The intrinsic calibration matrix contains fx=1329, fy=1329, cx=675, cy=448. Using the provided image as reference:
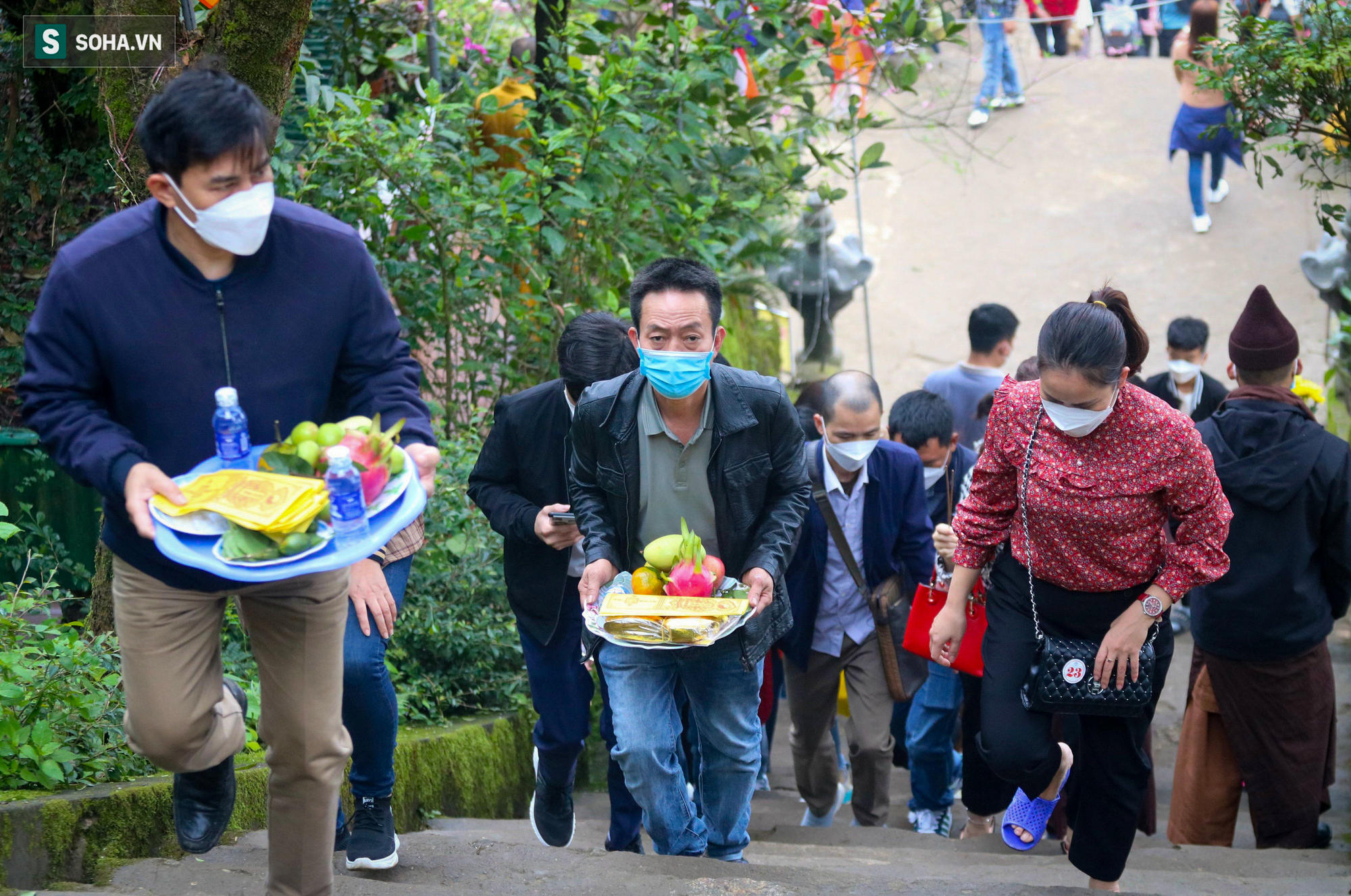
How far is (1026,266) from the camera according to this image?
1450 cm

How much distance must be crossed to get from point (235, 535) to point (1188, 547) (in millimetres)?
2617

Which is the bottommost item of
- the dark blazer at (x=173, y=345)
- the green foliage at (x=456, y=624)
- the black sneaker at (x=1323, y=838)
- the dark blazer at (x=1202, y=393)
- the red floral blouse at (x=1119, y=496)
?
the black sneaker at (x=1323, y=838)

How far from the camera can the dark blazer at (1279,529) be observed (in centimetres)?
480

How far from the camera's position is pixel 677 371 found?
383cm

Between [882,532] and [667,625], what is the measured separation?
1.86 m

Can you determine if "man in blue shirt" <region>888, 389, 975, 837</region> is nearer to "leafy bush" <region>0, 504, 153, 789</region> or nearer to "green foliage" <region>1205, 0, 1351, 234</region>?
"green foliage" <region>1205, 0, 1351, 234</region>

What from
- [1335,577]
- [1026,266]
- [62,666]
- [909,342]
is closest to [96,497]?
[62,666]

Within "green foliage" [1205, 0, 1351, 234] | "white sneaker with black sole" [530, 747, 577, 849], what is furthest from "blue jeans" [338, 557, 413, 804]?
"green foliage" [1205, 0, 1351, 234]

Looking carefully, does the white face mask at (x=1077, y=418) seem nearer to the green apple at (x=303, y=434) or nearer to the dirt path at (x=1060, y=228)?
the green apple at (x=303, y=434)

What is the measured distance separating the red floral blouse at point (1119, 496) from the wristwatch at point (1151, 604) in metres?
0.04

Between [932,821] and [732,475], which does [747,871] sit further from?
[932,821]

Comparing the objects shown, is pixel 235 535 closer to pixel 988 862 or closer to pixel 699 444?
pixel 699 444

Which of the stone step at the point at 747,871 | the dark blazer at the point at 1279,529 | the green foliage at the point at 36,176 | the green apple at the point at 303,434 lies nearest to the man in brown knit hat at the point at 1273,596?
the dark blazer at the point at 1279,529

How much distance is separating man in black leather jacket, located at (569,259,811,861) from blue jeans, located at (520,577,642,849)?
1.93ft
